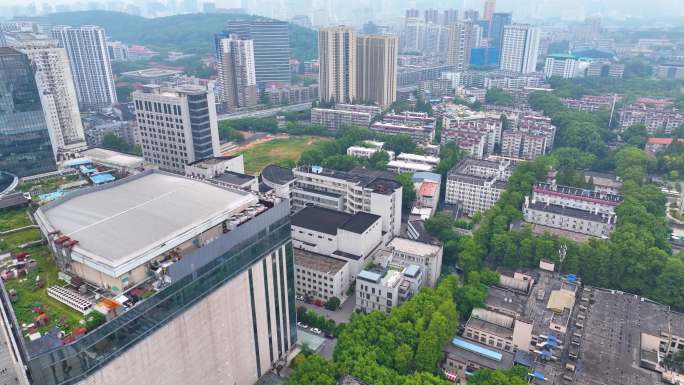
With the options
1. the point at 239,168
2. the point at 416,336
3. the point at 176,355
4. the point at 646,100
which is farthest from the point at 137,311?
the point at 646,100

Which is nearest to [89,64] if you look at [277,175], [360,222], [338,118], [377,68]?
[338,118]

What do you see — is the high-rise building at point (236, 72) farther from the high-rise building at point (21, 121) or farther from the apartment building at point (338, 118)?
the high-rise building at point (21, 121)

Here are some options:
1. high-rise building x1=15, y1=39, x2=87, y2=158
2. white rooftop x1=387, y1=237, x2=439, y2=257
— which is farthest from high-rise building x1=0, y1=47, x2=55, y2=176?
white rooftop x1=387, y1=237, x2=439, y2=257

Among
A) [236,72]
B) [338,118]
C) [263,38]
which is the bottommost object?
[338,118]

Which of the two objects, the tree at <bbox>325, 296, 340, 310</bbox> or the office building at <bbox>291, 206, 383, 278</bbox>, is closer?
the tree at <bbox>325, 296, 340, 310</bbox>

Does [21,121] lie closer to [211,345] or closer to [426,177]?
[211,345]

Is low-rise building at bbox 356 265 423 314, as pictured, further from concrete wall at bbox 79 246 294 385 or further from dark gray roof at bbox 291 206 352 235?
concrete wall at bbox 79 246 294 385
